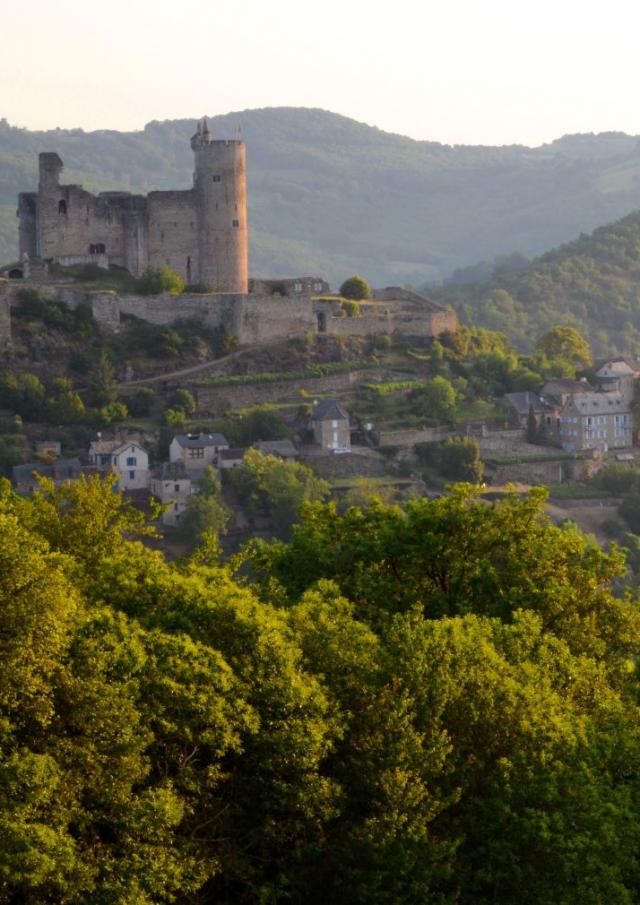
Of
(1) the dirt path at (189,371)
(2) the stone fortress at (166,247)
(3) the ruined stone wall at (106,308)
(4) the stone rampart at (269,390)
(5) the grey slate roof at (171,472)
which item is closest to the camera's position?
(5) the grey slate roof at (171,472)

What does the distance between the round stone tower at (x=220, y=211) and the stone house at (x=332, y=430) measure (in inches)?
291

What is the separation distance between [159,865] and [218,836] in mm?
1811

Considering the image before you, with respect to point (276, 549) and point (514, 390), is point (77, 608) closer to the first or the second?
point (276, 549)

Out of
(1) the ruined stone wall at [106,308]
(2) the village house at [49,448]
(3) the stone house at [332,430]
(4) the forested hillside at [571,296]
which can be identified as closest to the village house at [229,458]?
(3) the stone house at [332,430]

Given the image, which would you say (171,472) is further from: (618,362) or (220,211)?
(618,362)

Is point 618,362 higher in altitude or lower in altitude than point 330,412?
higher

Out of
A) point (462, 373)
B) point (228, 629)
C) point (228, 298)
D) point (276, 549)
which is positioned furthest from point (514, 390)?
point (228, 629)

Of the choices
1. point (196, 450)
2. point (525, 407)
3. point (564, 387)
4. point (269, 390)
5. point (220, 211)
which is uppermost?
point (220, 211)

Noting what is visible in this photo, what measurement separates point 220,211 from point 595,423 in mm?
20505

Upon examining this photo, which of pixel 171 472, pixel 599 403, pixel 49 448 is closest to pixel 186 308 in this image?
pixel 171 472

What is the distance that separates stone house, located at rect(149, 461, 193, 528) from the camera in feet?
269

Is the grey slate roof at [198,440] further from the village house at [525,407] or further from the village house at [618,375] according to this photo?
the village house at [618,375]

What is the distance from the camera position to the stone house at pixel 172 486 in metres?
82.1

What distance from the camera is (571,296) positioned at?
188 meters
